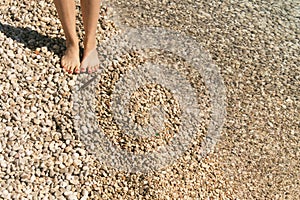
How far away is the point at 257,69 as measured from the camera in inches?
136

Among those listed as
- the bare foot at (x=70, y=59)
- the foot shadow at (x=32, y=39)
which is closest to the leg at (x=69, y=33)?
the bare foot at (x=70, y=59)

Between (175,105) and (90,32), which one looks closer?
(90,32)

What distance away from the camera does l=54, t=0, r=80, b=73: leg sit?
2.60 meters

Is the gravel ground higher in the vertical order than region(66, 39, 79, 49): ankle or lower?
lower

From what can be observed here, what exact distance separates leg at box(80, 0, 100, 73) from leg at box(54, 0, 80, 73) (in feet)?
0.19

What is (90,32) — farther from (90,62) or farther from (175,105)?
(175,105)

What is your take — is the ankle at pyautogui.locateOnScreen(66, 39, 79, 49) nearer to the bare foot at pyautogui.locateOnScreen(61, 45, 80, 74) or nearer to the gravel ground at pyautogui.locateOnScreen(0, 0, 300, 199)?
the bare foot at pyautogui.locateOnScreen(61, 45, 80, 74)

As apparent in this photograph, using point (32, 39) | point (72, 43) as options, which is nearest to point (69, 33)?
point (72, 43)

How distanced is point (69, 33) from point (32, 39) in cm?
35

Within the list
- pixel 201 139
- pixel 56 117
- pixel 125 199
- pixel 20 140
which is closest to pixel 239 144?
pixel 201 139

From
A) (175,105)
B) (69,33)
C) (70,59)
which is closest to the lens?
(69,33)

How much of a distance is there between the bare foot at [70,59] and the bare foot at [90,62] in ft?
0.17

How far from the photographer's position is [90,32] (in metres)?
2.78

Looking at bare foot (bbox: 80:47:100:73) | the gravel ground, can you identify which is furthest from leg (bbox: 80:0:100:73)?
the gravel ground
